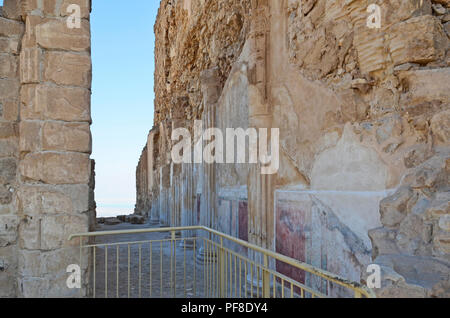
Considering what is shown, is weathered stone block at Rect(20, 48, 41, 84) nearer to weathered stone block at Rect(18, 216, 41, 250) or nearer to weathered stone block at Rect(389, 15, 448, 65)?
weathered stone block at Rect(18, 216, 41, 250)

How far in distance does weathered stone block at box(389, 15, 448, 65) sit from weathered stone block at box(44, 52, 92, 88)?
3031mm

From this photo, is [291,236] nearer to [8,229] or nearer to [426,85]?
[426,85]

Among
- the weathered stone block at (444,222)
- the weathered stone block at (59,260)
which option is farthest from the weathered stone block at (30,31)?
the weathered stone block at (444,222)

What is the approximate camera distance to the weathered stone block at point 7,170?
3676mm

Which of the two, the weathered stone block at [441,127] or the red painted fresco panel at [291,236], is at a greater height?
the weathered stone block at [441,127]

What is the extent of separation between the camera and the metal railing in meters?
2.86

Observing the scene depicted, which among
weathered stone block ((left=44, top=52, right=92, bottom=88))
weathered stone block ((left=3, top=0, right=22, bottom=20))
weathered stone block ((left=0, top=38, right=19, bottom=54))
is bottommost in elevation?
weathered stone block ((left=44, top=52, right=92, bottom=88))

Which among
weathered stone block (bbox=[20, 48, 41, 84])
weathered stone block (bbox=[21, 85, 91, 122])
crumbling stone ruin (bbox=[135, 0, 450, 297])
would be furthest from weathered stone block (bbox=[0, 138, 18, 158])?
crumbling stone ruin (bbox=[135, 0, 450, 297])

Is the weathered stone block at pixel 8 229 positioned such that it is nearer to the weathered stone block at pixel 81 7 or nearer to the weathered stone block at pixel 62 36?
the weathered stone block at pixel 62 36

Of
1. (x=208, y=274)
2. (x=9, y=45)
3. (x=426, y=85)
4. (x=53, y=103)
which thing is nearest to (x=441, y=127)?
(x=426, y=85)

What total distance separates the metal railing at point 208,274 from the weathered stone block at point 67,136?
35.6 inches

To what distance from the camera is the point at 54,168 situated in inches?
143

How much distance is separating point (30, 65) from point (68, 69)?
36cm

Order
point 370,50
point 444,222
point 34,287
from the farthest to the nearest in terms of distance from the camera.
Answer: point 34,287 < point 370,50 < point 444,222
